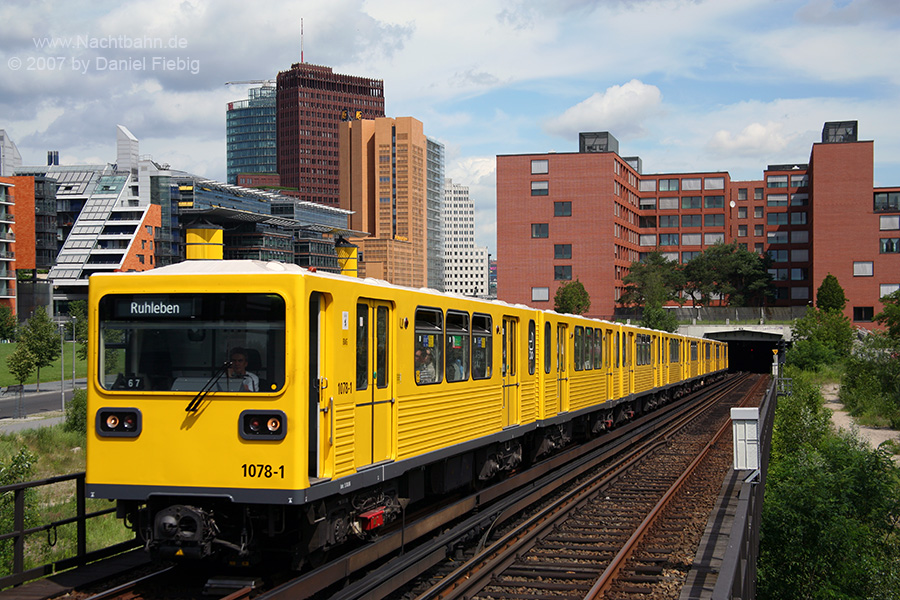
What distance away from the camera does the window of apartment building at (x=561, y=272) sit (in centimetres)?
8488

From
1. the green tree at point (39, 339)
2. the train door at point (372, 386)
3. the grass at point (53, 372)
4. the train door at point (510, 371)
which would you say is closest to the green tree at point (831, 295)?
the grass at point (53, 372)

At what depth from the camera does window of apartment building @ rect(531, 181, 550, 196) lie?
84625 mm

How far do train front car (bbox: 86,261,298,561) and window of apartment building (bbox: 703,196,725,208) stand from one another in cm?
10230

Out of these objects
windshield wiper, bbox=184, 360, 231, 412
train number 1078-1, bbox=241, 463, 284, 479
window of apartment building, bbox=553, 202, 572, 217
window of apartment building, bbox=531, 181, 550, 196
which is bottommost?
train number 1078-1, bbox=241, 463, 284, 479

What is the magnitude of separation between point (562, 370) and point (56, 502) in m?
13.4

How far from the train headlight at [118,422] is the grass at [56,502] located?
76.9 inches

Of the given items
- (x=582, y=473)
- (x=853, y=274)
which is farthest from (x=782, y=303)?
(x=582, y=473)

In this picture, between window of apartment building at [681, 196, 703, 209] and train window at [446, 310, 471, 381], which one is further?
window of apartment building at [681, 196, 703, 209]

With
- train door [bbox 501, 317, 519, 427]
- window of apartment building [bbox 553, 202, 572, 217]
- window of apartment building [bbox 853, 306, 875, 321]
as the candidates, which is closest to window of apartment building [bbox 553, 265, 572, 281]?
window of apartment building [bbox 553, 202, 572, 217]

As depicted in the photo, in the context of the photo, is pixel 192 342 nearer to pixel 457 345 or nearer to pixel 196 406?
pixel 196 406

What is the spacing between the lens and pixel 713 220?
104312mm

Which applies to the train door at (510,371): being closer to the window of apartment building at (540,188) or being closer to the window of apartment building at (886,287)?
the window of apartment building at (540,188)

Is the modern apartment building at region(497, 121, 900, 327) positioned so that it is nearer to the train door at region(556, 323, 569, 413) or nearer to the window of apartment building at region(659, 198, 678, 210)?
the window of apartment building at region(659, 198, 678, 210)

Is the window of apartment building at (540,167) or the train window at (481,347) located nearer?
the train window at (481,347)
